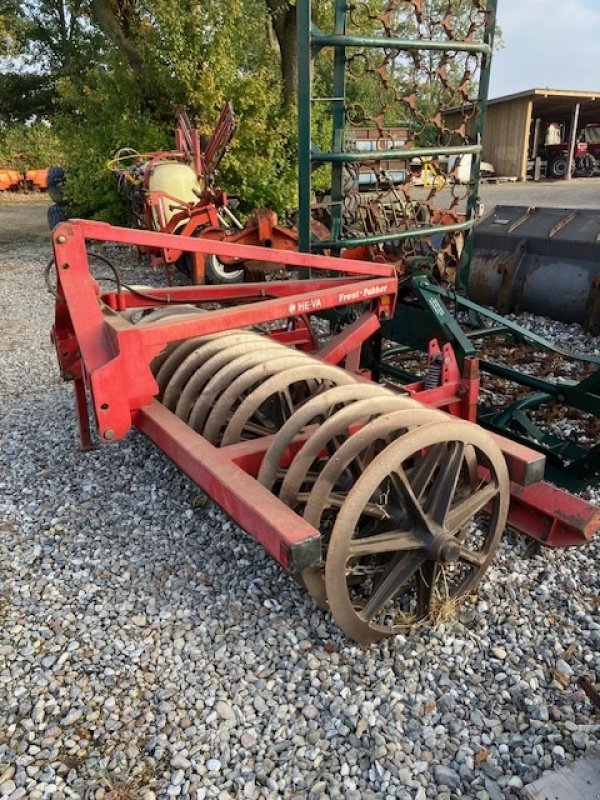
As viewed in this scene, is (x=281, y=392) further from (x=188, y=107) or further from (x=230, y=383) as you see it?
(x=188, y=107)

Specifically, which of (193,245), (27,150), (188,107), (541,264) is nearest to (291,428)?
(193,245)

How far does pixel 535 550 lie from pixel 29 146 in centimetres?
3000

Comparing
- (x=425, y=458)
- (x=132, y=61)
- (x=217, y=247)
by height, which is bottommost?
(x=425, y=458)

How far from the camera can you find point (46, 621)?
115 inches

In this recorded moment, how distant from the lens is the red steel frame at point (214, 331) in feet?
8.07

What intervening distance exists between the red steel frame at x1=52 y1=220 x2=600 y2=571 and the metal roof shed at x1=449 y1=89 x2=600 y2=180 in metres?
21.9

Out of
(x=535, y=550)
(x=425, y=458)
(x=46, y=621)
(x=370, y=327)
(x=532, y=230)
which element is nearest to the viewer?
(x=425, y=458)

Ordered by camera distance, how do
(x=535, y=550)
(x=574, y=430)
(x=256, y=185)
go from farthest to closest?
1. (x=256, y=185)
2. (x=574, y=430)
3. (x=535, y=550)

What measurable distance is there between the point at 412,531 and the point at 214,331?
1.27 metres

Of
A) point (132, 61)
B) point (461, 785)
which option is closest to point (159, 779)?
point (461, 785)

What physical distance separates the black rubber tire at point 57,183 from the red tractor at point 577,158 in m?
18.6

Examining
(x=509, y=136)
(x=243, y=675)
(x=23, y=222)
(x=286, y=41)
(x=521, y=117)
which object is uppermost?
(x=286, y=41)

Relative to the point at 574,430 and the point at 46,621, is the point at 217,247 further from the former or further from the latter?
the point at 574,430

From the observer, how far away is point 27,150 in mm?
28156
